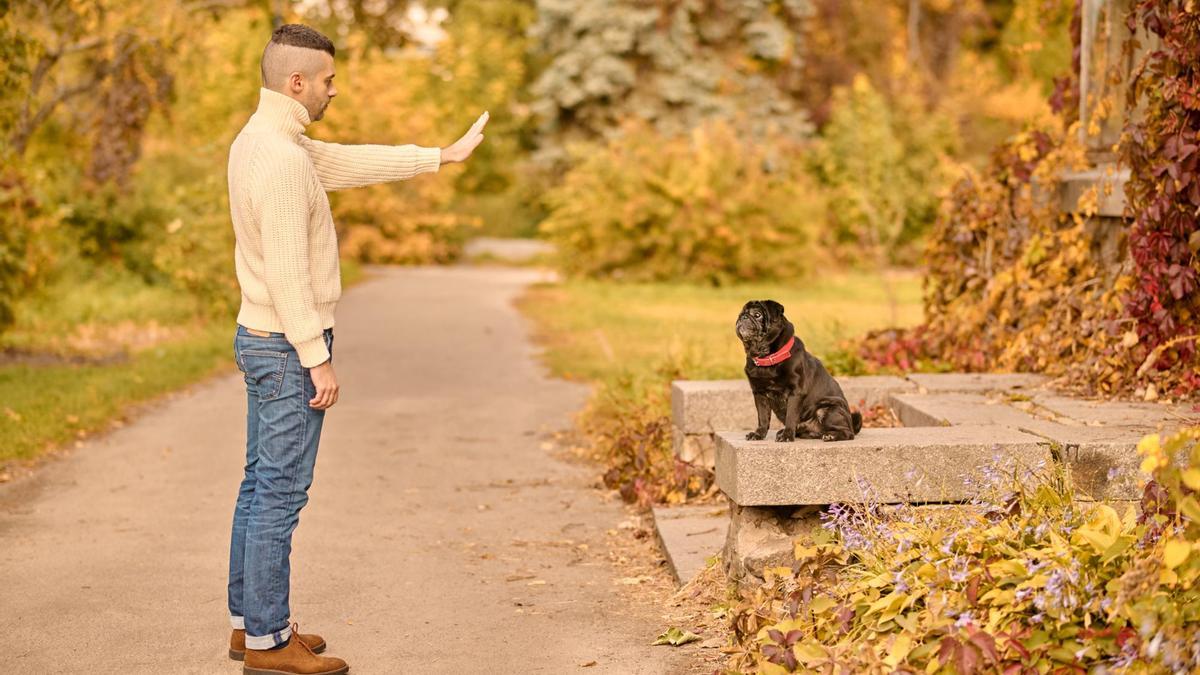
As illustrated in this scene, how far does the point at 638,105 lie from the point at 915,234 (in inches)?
270

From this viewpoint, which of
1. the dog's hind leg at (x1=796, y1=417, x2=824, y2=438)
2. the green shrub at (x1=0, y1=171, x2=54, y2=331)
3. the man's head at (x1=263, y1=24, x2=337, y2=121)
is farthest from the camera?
the green shrub at (x1=0, y1=171, x2=54, y2=331)

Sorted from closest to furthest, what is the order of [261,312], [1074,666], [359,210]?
[1074,666] < [261,312] < [359,210]

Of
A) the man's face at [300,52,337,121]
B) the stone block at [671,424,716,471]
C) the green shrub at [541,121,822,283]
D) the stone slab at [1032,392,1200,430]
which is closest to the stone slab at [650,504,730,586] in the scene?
the stone block at [671,424,716,471]

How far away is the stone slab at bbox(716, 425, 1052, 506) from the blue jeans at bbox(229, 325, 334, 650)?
154 cm

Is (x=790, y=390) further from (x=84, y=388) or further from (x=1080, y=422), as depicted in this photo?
(x=84, y=388)

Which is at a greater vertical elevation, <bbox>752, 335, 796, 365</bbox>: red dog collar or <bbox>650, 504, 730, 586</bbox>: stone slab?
<bbox>752, 335, 796, 365</bbox>: red dog collar

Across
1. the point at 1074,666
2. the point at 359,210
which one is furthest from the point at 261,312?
the point at 359,210

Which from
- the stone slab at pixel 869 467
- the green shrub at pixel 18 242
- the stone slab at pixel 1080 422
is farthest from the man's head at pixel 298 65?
the green shrub at pixel 18 242

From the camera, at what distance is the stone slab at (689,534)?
605 centimetres

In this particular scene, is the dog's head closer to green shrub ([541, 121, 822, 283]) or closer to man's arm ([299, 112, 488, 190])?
man's arm ([299, 112, 488, 190])

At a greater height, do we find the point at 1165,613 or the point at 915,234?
the point at 1165,613

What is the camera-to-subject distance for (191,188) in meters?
16.2

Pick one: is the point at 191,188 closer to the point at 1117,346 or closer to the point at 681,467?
the point at 681,467

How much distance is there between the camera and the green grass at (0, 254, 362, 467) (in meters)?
9.77
